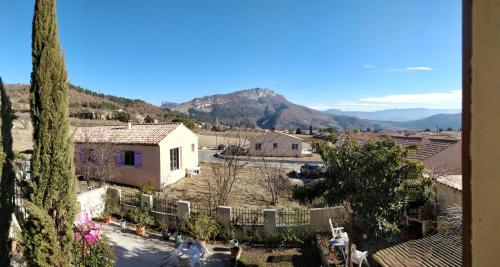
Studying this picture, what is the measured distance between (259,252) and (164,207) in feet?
17.8

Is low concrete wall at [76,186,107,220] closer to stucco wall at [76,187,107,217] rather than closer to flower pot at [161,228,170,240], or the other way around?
stucco wall at [76,187,107,217]

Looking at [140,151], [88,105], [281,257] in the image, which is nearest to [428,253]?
[281,257]

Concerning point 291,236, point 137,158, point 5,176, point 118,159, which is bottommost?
point 291,236

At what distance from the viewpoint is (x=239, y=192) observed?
70.9ft

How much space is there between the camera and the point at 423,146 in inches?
1058

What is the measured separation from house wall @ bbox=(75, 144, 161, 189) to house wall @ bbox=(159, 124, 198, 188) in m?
0.39

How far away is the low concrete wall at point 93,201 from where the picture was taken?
46.7 feet

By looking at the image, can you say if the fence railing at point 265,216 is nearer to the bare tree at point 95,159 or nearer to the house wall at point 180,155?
the house wall at point 180,155

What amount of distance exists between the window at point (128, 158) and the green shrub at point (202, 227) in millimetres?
10398

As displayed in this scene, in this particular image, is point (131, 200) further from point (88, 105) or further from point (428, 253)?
point (88, 105)

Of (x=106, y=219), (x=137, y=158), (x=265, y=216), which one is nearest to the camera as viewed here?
(x=265, y=216)

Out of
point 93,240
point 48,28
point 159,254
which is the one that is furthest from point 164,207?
point 48,28

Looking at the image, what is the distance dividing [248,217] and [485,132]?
13832 millimetres

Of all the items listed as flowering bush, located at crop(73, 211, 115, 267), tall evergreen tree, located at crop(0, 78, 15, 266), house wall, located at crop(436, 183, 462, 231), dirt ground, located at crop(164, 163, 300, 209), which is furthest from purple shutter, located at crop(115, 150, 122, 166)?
house wall, located at crop(436, 183, 462, 231)
